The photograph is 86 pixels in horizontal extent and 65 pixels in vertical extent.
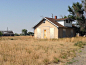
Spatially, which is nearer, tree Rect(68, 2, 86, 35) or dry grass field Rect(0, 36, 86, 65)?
dry grass field Rect(0, 36, 86, 65)

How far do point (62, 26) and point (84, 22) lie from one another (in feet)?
27.1

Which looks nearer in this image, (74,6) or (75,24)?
(74,6)

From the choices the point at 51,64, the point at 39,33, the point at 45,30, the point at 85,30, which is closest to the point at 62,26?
the point at 45,30

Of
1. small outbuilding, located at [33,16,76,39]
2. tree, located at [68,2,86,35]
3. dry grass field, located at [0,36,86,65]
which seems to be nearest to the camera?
dry grass field, located at [0,36,86,65]

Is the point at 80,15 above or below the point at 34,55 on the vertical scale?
above

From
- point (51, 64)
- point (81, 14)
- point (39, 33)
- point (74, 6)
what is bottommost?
point (51, 64)

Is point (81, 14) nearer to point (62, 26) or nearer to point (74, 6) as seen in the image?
point (74, 6)

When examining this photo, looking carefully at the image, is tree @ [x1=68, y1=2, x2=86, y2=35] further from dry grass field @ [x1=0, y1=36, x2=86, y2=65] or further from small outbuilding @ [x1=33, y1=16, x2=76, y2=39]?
dry grass field @ [x1=0, y1=36, x2=86, y2=65]

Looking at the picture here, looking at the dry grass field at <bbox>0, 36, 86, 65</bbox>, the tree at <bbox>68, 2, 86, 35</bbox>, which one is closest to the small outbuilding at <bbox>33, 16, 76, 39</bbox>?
the tree at <bbox>68, 2, 86, 35</bbox>

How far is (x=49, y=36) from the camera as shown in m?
27.8

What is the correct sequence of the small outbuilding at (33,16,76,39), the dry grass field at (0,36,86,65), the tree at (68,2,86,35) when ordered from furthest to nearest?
1. the tree at (68,2,86,35)
2. the small outbuilding at (33,16,76,39)
3. the dry grass field at (0,36,86,65)

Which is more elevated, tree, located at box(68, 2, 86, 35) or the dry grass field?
tree, located at box(68, 2, 86, 35)

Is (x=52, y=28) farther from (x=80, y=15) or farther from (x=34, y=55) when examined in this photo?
(x=34, y=55)

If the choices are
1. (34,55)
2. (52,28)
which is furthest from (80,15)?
(34,55)
